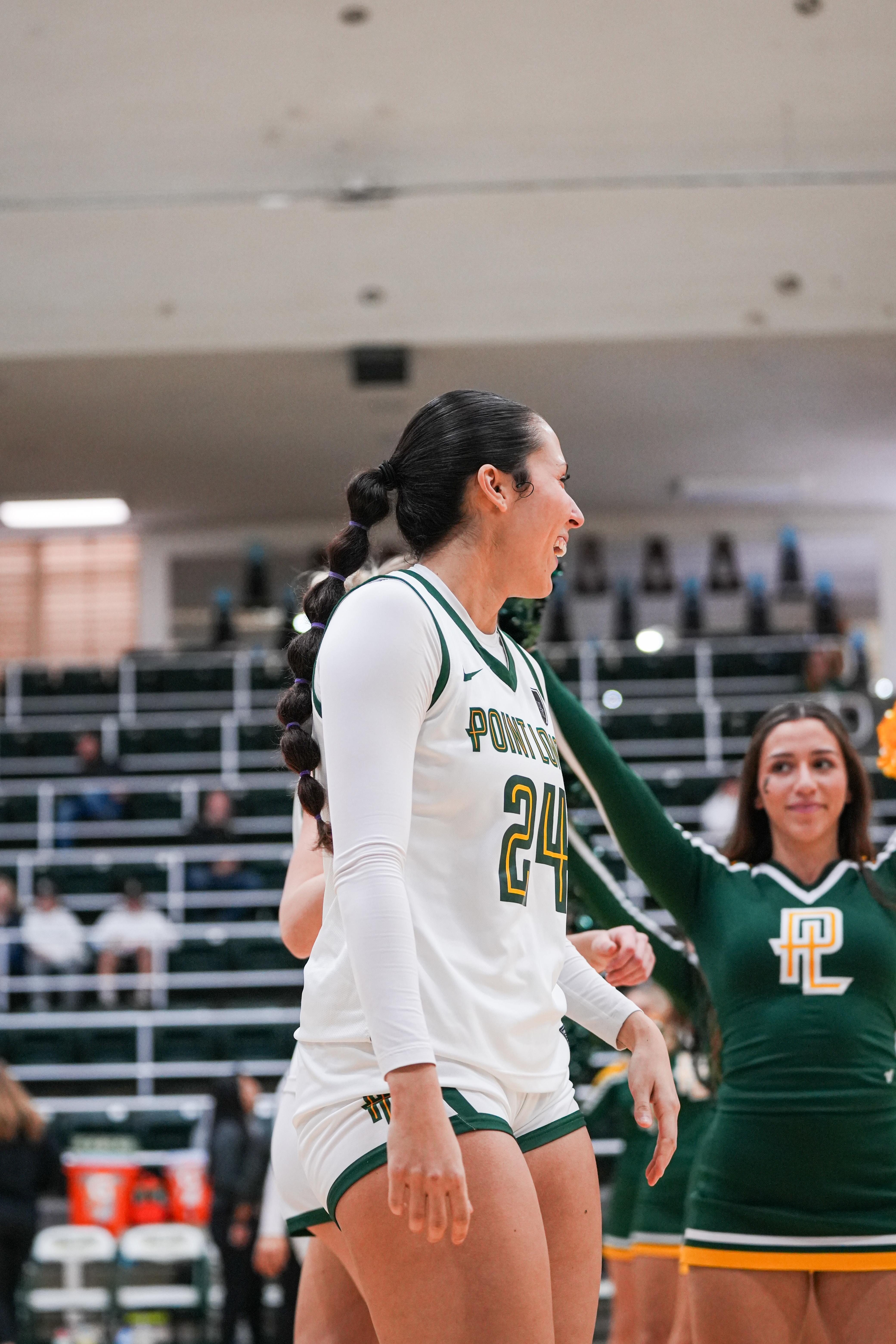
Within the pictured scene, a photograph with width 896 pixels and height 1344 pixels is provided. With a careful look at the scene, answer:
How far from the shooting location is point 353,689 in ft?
4.93

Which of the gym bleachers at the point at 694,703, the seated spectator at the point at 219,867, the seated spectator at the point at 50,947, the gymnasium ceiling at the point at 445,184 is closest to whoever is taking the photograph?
the seated spectator at the point at 50,947

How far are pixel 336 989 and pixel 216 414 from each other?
13.2m

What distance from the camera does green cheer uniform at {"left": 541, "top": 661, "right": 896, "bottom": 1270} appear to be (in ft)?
8.25

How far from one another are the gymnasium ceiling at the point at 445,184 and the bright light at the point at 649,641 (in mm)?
3455

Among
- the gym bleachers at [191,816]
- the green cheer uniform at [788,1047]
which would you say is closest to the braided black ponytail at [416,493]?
the green cheer uniform at [788,1047]

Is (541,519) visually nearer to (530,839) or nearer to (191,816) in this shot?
(530,839)

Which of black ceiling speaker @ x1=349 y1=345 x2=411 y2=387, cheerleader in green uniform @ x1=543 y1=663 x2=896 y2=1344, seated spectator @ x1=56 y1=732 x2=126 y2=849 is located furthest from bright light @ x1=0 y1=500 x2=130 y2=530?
cheerleader in green uniform @ x1=543 y1=663 x2=896 y2=1344

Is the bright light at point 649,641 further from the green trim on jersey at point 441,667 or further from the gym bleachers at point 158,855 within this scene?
the green trim on jersey at point 441,667

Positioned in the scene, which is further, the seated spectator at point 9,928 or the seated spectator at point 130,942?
the seated spectator at point 9,928

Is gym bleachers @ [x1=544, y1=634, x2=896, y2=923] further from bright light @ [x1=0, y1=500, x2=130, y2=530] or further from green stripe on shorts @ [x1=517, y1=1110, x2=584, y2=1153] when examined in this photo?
green stripe on shorts @ [x1=517, y1=1110, x2=584, y2=1153]

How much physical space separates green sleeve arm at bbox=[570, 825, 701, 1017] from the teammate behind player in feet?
3.16

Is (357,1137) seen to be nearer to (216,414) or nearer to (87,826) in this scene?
(87,826)

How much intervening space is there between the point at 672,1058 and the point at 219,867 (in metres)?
8.16

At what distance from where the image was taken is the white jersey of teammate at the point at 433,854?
1469mm
